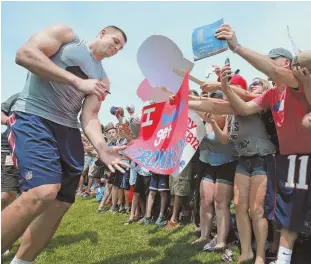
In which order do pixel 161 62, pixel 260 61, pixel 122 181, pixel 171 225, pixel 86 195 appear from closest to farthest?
1. pixel 260 61
2. pixel 161 62
3. pixel 171 225
4. pixel 122 181
5. pixel 86 195

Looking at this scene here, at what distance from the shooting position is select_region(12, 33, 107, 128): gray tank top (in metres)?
2.74

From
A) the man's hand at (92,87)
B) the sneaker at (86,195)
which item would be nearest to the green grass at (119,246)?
the man's hand at (92,87)

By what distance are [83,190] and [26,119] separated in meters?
9.94

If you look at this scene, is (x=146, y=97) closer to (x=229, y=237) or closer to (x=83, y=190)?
(x=229, y=237)

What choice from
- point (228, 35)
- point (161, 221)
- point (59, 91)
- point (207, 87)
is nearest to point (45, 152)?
point (59, 91)

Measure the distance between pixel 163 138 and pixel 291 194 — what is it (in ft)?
4.28

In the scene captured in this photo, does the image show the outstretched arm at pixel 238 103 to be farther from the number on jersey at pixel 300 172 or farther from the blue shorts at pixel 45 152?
the blue shorts at pixel 45 152

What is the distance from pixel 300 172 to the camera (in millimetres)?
2949

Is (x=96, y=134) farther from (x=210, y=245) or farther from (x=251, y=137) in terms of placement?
(x=210, y=245)

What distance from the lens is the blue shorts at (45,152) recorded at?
247 centimetres

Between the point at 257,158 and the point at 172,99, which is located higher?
the point at 172,99

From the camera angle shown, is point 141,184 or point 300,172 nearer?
point 300,172

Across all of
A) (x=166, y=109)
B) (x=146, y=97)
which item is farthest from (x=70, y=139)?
(x=146, y=97)

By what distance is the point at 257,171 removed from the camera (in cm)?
352
